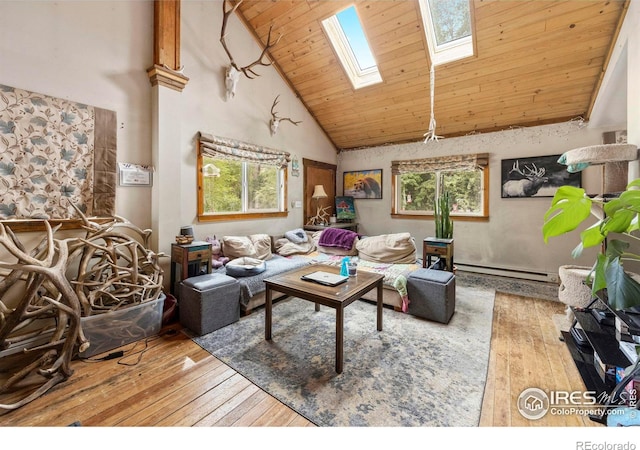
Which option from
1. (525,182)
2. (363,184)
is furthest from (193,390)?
(525,182)

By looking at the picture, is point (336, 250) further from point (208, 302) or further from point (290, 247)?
point (208, 302)

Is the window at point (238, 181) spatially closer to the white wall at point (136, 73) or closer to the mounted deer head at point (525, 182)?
the white wall at point (136, 73)

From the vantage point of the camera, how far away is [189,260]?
2.61 m

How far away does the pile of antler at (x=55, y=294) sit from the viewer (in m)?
1.58

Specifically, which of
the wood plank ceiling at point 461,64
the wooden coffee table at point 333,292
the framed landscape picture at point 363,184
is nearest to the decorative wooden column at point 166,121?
the wood plank ceiling at point 461,64

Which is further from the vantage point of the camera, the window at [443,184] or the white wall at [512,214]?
the window at [443,184]

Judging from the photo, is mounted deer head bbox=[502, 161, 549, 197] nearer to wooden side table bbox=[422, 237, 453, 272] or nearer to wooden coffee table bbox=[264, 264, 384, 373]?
wooden side table bbox=[422, 237, 453, 272]

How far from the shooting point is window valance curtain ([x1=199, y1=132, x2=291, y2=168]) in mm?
3281

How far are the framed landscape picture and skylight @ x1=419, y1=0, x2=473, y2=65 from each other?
221cm

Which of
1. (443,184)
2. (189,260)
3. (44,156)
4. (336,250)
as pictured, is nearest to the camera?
(44,156)

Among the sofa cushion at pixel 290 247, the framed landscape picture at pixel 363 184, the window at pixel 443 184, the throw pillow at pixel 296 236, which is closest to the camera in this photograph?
the sofa cushion at pixel 290 247

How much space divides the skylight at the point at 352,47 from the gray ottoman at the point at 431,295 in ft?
9.93

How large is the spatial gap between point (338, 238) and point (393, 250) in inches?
36.0

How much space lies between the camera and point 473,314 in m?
2.70
